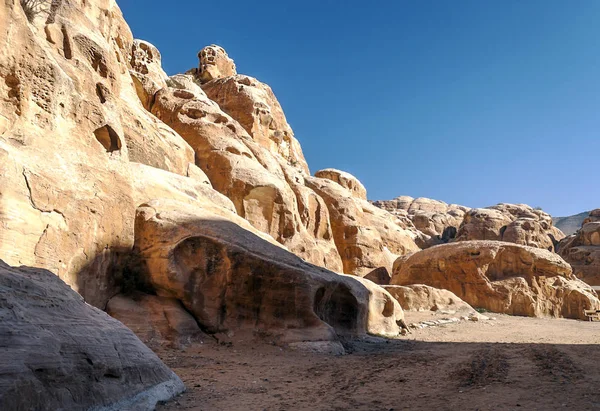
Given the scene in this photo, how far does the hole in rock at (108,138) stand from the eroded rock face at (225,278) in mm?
1495

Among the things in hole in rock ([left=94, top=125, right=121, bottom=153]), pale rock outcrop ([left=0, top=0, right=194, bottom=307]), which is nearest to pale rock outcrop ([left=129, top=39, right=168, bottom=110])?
pale rock outcrop ([left=0, top=0, right=194, bottom=307])

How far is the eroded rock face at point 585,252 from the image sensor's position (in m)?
35.1

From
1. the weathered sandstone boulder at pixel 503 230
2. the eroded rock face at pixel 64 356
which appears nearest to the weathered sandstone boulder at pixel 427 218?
the weathered sandstone boulder at pixel 503 230

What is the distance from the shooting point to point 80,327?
3930 millimetres

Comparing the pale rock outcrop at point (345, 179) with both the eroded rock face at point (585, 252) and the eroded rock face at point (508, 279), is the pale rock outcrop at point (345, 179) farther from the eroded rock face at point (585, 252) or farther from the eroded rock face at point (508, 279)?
the eroded rock face at point (585, 252)

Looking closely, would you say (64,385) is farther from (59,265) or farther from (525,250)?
(525,250)

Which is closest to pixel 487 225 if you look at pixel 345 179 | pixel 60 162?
pixel 345 179

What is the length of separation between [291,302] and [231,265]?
146cm

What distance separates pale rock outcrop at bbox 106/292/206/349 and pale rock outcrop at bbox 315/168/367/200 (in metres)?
31.7

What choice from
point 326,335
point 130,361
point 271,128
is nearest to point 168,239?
point 326,335

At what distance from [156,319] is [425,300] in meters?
13.1

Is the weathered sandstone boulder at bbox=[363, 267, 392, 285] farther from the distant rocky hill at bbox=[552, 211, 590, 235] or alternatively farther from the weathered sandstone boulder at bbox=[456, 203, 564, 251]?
the distant rocky hill at bbox=[552, 211, 590, 235]

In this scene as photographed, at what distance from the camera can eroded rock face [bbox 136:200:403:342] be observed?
338 inches

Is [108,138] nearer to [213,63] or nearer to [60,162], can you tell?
[60,162]
